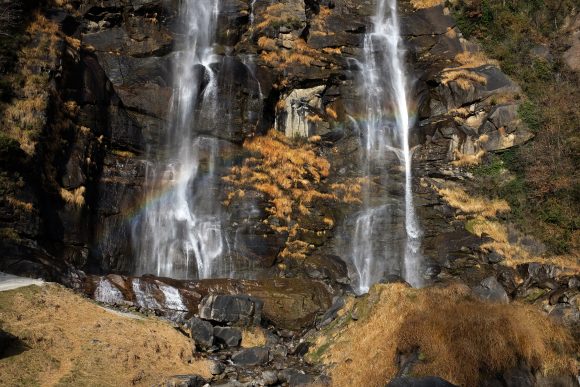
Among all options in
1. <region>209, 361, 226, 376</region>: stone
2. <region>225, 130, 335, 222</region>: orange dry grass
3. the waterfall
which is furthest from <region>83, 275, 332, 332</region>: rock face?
<region>225, 130, 335, 222</region>: orange dry grass

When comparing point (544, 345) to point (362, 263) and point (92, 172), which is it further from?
point (92, 172)

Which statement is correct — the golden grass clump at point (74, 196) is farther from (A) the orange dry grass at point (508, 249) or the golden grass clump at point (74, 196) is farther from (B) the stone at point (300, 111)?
(A) the orange dry grass at point (508, 249)

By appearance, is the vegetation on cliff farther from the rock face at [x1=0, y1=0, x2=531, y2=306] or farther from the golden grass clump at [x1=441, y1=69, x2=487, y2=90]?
the golden grass clump at [x1=441, y1=69, x2=487, y2=90]

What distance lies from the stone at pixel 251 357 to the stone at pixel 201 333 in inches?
44.3

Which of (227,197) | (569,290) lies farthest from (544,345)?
(227,197)

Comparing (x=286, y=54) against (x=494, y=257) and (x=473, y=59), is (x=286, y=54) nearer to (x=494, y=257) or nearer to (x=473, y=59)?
(x=473, y=59)

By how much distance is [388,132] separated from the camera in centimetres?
3278

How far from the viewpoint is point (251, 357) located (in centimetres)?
1527

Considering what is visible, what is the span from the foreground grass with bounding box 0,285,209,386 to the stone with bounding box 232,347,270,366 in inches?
48.6

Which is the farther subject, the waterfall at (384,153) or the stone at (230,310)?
the waterfall at (384,153)

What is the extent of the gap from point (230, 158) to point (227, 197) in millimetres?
2972

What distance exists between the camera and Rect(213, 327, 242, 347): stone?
16.7 metres

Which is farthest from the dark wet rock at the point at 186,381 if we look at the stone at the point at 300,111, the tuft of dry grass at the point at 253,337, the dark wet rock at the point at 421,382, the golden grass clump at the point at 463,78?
the golden grass clump at the point at 463,78

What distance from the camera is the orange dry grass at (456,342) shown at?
1053 centimetres
